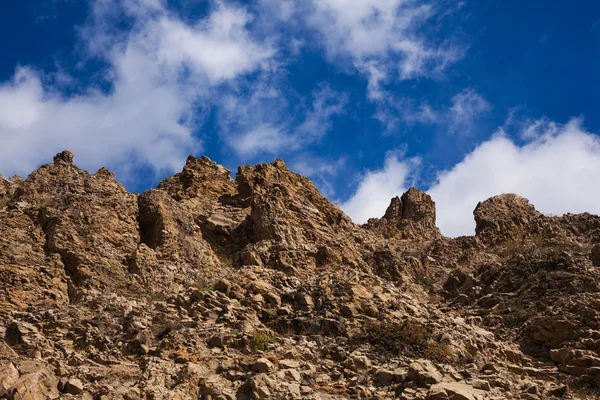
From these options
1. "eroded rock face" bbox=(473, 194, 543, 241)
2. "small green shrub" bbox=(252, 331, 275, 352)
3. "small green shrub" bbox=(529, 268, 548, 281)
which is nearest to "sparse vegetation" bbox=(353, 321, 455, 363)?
"small green shrub" bbox=(252, 331, 275, 352)

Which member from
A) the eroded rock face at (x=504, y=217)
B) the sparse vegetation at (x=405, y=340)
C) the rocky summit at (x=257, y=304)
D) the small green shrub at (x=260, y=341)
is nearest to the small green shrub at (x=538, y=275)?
the rocky summit at (x=257, y=304)

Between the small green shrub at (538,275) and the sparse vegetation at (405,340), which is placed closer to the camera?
the sparse vegetation at (405,340)

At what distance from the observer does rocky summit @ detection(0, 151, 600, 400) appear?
14.1 m

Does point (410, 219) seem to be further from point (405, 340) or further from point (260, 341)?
point (260, 341)

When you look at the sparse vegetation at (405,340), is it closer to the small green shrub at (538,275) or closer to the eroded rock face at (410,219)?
the small green shrub at (538,275)

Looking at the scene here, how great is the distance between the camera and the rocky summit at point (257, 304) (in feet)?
46.1

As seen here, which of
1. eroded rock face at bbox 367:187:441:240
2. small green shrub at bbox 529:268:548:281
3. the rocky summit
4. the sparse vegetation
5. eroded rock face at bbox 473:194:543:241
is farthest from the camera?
eroded rock face at bbox 367:187:441:240

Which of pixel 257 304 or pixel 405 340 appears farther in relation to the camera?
pixel 257 304

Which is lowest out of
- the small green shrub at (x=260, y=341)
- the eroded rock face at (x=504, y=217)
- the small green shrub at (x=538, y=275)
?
the small green shrub at (x=260, y=341)

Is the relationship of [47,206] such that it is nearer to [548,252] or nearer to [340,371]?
[340,371]

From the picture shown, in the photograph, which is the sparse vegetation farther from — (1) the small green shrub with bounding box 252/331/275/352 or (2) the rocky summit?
(1) the small green shrub with bounding box 252/331/275/352

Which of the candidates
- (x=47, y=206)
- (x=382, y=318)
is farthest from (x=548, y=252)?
(x=47, y=206)

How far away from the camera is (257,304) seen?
59.1 feet

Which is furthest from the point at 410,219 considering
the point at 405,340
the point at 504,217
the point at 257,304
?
the point at 405,340
